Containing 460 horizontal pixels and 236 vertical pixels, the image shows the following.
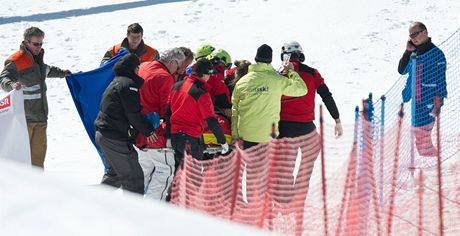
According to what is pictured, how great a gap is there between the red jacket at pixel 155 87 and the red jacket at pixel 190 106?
225 millimetres

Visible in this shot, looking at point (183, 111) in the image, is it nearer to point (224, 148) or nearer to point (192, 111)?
point (192, 111)

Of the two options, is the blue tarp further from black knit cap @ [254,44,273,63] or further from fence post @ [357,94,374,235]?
fence post @ [357,94,374,235]

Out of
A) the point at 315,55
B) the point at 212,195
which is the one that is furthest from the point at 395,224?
the point at 315,55

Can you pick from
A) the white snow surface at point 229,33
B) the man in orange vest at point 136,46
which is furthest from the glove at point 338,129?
the white snow surface at point 229,33

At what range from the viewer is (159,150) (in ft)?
27.3

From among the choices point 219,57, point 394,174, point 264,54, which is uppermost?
point 264,54

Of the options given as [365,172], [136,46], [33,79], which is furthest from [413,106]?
[33,79]

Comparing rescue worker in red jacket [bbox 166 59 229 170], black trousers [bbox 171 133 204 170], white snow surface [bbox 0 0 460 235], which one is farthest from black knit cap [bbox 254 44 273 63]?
white snow surface [bbox 0 0 460 235]

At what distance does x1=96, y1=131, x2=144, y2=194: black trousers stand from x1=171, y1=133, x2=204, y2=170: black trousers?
14.7 inches

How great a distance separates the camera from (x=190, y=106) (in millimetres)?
7918

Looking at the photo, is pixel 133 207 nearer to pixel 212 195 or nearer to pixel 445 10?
pixel 212 195

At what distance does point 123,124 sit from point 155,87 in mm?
414

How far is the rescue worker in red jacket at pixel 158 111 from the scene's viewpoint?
27.1ft

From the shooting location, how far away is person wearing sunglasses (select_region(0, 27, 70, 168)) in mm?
9094
